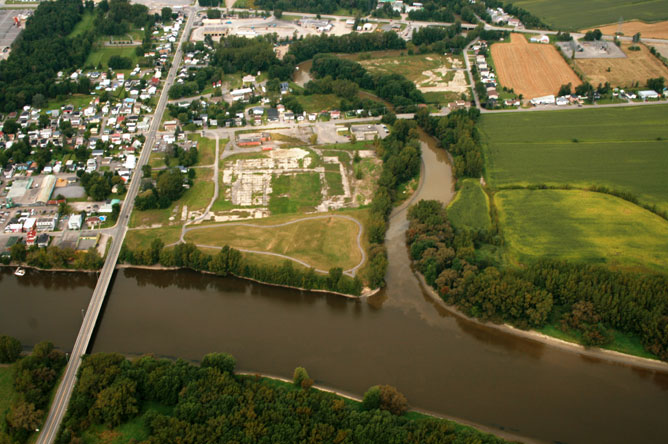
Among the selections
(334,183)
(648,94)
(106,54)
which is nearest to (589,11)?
(648,94)

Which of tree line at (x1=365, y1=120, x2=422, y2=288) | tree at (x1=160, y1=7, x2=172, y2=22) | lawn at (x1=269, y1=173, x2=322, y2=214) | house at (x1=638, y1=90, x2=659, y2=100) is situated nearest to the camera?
tree line at (x1=365, y1=120, x2=422, y2=288)

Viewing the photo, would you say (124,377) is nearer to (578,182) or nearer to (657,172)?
(578,182)

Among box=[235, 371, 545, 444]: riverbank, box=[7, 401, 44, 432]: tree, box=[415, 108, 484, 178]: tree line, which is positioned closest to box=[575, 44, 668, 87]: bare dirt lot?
box=[415, 108, 484, 178]: tree line

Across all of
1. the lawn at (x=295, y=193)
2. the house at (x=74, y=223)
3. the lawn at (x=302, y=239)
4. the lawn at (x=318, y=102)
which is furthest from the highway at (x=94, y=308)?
the lawn at (x=318, y=102)

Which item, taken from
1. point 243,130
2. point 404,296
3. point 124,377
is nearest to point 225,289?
point 124,377

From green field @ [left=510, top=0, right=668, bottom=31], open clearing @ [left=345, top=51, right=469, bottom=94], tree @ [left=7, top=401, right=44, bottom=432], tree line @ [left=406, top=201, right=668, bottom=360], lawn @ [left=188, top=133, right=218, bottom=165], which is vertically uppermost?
green field @ [left=510, top=0, right=668, bottom=31]

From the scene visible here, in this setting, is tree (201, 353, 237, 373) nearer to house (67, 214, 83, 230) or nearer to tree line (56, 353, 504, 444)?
tree line (56, 353, 504, 444)

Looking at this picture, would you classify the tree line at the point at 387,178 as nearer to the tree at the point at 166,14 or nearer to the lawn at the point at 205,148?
the lawn at the point at 205,148

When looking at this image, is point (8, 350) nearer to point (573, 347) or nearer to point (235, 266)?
point (235, 266)
